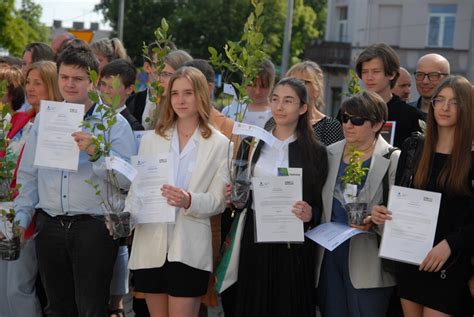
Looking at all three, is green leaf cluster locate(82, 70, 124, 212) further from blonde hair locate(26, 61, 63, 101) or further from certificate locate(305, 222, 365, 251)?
certificate locate(305, 222, 365, 251)

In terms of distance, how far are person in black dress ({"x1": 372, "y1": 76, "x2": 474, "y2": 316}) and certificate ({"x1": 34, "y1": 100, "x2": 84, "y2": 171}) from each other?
2073 mm

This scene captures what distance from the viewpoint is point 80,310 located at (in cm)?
534

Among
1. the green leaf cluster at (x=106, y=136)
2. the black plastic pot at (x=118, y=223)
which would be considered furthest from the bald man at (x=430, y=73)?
the black plastic pot at (x=118, y=223)

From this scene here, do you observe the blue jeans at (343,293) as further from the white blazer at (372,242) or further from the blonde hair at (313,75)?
the blonde hair at (313,75)

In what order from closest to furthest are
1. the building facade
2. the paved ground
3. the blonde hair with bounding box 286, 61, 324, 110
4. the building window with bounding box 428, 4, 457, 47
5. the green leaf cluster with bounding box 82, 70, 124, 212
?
the green leaf cluster with bounding box 82, 70, 124, 212, the blonde hair with bounding box 286, 61, 324, 110, the paved ground, the building facade, the building window with bounding box 428, 4, 457, 47

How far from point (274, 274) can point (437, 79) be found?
8.65 ft

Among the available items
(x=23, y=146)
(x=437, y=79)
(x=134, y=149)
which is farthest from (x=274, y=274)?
(x=437, y=79)

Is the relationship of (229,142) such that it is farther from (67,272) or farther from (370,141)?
(67,272)

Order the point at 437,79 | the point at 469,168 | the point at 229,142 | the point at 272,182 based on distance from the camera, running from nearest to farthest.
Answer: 1. the point at 469,168
2. the point at 272,182
3. the point at 229,142
4. the point at 437,79

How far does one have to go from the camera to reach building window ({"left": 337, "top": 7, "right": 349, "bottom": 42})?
43.8 meters

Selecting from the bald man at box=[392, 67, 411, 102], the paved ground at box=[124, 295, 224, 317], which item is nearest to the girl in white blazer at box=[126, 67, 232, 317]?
the paved ground at box=[124, 295, 224, 317]

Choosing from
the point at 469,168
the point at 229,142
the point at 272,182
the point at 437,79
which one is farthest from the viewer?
the point at 437,79

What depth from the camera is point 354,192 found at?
4734mm

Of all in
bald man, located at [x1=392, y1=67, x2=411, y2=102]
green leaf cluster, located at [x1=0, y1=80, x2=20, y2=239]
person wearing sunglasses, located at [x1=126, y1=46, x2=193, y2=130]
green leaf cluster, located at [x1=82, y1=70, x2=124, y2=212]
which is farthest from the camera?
bald man, located at [x1=392, y1=67, x2=411, y2=102]
